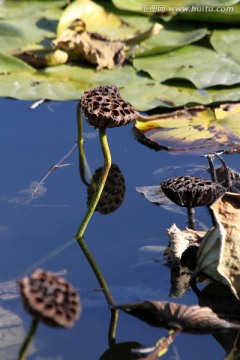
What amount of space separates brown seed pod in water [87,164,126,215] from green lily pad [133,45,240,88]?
0.73m

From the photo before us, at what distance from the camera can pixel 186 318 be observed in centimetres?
177

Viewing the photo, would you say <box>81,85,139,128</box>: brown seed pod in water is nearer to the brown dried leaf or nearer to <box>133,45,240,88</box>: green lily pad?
<box>133,45,240,88</box>: green lily pad

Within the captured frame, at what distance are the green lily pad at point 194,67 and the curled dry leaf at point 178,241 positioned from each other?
1190mm

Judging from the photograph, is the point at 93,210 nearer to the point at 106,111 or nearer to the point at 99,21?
the point at 106,111

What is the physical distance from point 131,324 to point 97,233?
461 mm

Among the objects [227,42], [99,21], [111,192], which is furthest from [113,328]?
[99,21]

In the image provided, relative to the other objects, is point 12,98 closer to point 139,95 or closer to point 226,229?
point 139,95

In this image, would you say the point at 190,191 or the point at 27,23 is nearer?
the point at 190,191

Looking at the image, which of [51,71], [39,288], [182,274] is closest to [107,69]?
[51,71]

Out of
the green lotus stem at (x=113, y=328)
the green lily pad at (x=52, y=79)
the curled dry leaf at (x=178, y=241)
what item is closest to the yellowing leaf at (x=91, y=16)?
the green lily pad at (x=52, y=79)

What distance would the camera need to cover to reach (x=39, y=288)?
120 centimetres

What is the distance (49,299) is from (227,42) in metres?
2.44

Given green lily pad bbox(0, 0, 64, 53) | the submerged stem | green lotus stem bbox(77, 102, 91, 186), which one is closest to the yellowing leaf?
green lily pad bbox(0, 0, 64, 53)

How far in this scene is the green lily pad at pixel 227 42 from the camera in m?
3.33
